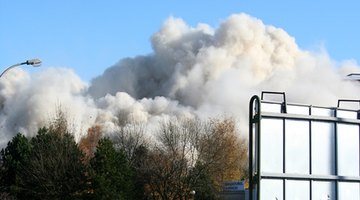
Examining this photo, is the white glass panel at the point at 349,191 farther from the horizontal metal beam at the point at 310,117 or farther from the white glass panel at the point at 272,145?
the white glass panel at the point at 272,145

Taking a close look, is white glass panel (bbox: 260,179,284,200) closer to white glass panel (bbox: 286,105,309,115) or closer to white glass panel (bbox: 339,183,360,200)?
white glass panel (bbox: 286,105,309,115)

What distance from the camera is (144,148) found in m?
71.2

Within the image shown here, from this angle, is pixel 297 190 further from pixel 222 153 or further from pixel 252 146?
pixel 222 153

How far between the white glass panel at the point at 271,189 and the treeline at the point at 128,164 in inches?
1545

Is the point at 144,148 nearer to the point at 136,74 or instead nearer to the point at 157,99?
the point at 157,99

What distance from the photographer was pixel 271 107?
40.3 ft

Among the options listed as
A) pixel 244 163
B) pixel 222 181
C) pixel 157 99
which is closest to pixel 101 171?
pixel 222 181

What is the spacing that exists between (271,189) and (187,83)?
106737mm

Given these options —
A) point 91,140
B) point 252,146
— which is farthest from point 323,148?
point 91,140

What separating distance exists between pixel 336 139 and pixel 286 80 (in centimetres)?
10568

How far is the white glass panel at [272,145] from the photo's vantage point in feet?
39.3

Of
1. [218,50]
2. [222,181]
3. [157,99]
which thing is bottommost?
[222,181]

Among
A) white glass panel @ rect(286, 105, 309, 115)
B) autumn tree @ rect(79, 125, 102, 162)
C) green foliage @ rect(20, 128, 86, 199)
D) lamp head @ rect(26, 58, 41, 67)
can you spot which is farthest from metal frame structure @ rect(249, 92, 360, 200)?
autumn tree @ rect(79, 125, 102, 162)

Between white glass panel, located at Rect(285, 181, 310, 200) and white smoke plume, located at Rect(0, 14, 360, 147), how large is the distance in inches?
3435
